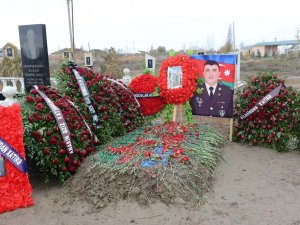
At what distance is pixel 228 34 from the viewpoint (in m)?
41.9

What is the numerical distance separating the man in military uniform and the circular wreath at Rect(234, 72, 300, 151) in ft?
0.70

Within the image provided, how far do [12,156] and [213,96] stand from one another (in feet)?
11.5

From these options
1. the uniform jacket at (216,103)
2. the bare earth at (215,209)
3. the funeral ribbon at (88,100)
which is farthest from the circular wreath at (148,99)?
the bare earth at (215,209)

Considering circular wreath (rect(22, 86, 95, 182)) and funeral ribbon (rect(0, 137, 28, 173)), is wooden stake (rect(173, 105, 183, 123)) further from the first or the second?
funeral ribbon (rect(0, 137, 28, 173))

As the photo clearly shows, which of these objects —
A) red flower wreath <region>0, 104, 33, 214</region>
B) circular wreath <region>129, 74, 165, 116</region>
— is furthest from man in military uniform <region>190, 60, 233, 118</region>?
red flower wreath <region>0, 104, 33, 214</region>

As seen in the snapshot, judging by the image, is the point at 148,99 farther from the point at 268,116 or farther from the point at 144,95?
the point at 268,116

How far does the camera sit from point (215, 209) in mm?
3391

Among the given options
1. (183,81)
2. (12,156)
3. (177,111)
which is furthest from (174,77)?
(12,156)

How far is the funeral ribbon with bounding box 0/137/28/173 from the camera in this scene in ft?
11.3

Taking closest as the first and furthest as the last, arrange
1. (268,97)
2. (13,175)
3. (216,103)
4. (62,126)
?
(13,175), (62,126), (268,97), (216,103)

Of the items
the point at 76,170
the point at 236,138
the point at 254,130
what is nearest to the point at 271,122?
the point at 254,130

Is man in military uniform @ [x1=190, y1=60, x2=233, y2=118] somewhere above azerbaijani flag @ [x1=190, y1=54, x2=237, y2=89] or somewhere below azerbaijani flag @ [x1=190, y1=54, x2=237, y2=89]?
below

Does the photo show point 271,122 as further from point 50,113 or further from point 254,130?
point 50,113

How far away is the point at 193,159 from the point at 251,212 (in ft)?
3.23
